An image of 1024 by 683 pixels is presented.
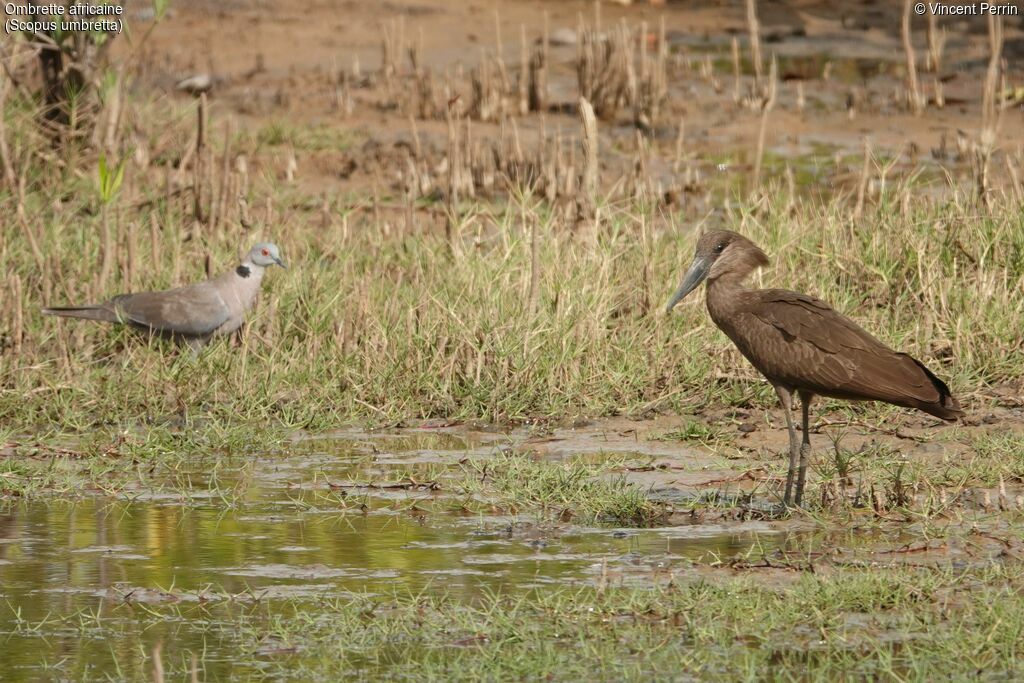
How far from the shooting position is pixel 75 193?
425 inches

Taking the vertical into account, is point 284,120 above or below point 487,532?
above

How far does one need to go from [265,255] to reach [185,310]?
2.10 ft

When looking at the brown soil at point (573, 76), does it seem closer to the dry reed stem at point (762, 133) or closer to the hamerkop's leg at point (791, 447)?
the dry reed stem at point (762, 133)

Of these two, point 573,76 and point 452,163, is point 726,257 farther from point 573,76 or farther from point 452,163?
point 573,76

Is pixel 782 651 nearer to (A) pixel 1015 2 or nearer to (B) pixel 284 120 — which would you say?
(B) pixel 284 120

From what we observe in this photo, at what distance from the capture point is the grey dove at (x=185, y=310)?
28.2 ft

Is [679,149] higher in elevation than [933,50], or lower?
lower

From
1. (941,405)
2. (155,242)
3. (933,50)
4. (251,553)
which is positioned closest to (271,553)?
(251,553)

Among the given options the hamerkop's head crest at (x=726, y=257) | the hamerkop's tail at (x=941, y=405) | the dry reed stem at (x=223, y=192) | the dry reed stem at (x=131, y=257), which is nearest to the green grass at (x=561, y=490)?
the hamerkop's head crest at (x=726, y=257)

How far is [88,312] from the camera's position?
8555 mm

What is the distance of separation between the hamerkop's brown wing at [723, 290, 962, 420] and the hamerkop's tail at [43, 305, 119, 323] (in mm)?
3557

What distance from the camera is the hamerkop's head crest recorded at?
21.9 feet

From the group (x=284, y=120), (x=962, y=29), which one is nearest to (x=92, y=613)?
(x=284, y=120)

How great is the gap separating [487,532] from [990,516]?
1.76m
